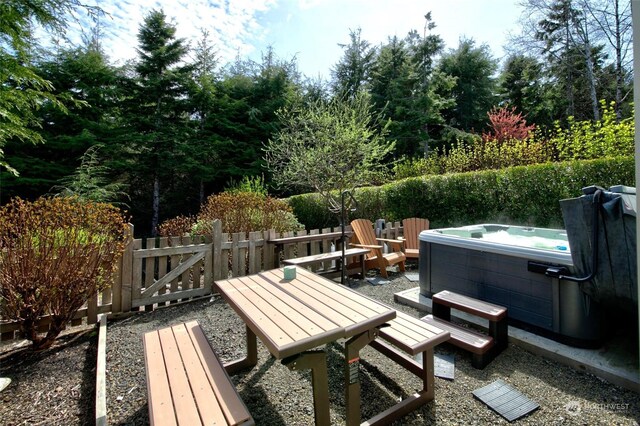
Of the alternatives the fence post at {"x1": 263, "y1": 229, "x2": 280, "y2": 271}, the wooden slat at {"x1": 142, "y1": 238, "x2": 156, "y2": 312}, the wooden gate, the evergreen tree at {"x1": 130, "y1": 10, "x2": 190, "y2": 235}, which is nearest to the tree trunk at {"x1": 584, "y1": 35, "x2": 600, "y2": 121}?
the fence post at {"x1": 263, "y1": 229, "x2": 280, "y2": 271}

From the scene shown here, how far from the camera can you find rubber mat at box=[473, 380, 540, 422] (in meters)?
1.75

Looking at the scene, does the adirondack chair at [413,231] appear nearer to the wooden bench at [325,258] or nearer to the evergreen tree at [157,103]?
the wooden bench at [325,258]

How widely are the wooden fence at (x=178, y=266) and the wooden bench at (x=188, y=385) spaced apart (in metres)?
1.75

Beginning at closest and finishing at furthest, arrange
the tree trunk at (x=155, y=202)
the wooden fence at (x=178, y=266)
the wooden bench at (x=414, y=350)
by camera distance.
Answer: the wooden bench at (x=414, y=350) < the wooden fence at (x=178, y=266) < the tree trunk at (x=155, y=202)

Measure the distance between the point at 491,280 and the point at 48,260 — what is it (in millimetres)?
4060

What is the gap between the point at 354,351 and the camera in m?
1.55

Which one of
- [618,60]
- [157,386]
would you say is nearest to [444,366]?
[157,386]

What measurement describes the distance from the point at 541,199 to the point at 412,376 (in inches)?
157

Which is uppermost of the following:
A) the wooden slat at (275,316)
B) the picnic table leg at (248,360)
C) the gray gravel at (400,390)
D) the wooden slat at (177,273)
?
the wooden slat at (275,316)

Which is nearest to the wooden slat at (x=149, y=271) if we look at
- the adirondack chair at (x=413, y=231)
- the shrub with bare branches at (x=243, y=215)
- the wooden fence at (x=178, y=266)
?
the wooden fence at (x=178, y=266)

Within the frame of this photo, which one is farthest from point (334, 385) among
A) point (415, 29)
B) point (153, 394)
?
point (415, 29)

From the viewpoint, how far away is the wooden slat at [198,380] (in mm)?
1221

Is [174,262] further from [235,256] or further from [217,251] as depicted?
[235,256]

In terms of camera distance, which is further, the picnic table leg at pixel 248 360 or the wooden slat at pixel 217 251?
the wooden slat at pixel 217 251
